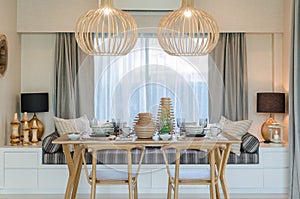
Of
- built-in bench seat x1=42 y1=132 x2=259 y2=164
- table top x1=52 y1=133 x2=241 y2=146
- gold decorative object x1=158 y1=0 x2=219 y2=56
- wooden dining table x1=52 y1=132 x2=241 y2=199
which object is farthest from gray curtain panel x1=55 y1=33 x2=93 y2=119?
gold decorative object x1=158 y1=0 x2=219 y2=56

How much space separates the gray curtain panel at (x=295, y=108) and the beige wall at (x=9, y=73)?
3.65 metres

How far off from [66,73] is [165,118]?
2392 mm

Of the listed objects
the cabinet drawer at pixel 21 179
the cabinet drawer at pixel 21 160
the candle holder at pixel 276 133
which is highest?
the candle holder at pixel 276 133

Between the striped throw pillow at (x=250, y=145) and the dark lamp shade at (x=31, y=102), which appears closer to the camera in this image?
the striped throw pillow at (x=250, y=145)

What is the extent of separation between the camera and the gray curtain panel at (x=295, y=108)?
16.0 feet

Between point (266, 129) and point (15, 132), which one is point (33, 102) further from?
point (266, 129)

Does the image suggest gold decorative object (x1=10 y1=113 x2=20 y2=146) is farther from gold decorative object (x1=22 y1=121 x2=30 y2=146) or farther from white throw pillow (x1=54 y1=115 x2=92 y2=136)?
white throw pillow (x1=54 y1=115 x2=92 y2=136)

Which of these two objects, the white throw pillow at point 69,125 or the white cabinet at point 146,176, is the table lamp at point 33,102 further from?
the white cabinet at point 146,176

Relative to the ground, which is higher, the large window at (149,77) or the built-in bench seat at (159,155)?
the large window at (149,77)

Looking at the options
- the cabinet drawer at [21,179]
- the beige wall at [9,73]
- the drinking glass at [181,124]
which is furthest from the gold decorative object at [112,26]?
the cabinet drawer at [21,179]

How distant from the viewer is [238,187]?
515cm

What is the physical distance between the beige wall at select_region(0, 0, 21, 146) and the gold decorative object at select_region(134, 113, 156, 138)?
2223mm

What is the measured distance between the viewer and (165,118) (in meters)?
4.18

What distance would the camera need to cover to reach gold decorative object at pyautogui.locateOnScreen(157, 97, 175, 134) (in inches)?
162
